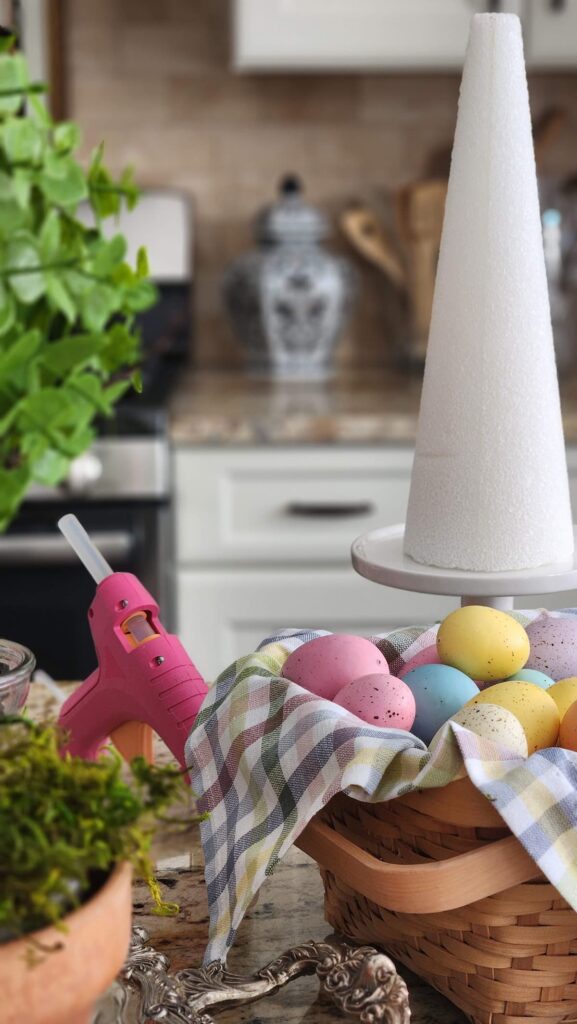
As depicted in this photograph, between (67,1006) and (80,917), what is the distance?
0.03 metres

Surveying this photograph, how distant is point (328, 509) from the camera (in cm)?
226

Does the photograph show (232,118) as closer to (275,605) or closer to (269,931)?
(275,605)

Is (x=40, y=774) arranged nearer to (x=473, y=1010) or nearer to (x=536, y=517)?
(x=473, y=1010)

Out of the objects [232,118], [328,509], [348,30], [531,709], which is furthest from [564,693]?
[232,118]

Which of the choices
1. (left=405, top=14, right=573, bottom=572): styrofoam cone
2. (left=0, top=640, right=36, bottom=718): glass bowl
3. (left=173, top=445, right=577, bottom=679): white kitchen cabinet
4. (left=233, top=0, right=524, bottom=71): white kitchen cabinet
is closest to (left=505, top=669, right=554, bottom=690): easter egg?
(left=405, top=14, right=573, bottom=572): styrofoam cone

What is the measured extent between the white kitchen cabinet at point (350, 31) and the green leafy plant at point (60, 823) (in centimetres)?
219

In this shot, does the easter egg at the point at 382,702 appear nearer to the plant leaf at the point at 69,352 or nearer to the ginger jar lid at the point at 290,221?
the plant leaf at the point at 69,352

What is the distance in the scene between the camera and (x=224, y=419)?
2.22 metres

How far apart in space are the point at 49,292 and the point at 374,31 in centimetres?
220

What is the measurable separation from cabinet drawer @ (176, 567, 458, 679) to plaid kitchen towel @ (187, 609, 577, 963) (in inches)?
60.4

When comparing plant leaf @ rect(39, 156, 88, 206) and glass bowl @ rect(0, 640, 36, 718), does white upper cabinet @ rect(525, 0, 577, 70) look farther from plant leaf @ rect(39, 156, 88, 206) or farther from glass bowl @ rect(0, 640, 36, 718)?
plant leaf @ rect(39, 156, 88, 206)

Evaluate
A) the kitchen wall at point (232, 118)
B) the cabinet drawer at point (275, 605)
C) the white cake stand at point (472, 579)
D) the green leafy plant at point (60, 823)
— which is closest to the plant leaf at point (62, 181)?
the green leafy plant at point (60, 823)

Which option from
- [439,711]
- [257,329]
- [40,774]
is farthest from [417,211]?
[40,774]

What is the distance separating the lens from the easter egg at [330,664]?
71cm
